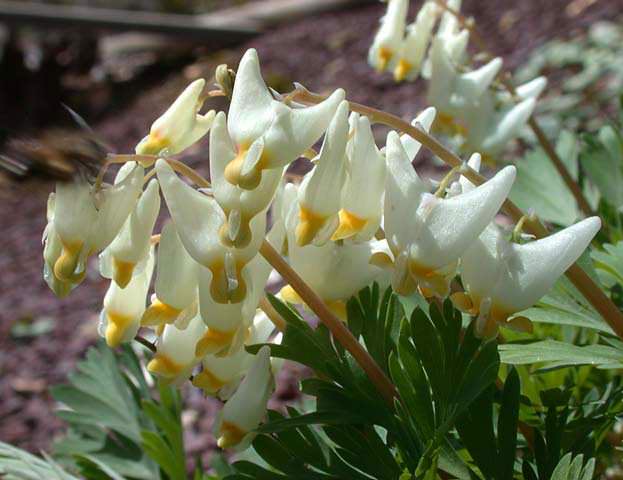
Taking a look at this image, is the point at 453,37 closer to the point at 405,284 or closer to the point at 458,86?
the point at 458,86

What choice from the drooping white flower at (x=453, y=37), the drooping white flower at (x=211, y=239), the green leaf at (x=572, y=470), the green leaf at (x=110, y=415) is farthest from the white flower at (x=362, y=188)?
the drooping white flower at (x=453, y=37)

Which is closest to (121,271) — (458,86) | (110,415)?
(110,415)

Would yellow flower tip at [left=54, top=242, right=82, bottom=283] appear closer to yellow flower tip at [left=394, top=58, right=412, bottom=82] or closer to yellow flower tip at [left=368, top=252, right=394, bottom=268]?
yellow flower tip at [left=368, top=252, right=394, bottom=268]

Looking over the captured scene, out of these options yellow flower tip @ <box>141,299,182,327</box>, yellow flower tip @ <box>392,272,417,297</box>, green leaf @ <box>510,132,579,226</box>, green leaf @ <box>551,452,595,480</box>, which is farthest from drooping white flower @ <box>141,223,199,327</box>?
green leaf @ <box>510,132,579,226</box>

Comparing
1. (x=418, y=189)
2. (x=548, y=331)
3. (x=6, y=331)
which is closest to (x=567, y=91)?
(x=6, y=331)

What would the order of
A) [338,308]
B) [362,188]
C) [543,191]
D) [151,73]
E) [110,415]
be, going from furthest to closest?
[151,73] < [543,191] < [110,415] < [338,308] < [362,188]

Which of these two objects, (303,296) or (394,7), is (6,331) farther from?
(303,296)
